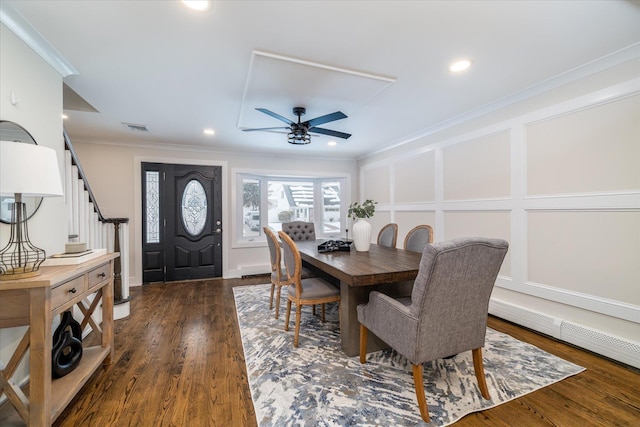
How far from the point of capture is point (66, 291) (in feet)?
4.95

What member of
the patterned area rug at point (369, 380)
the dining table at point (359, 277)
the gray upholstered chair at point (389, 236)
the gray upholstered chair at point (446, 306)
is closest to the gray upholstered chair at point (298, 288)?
the dining table at point (359, 277)

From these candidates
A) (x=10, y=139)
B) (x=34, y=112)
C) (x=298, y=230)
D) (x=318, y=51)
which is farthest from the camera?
(x=298, y=230)

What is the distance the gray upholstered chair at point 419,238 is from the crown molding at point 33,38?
3502 mm

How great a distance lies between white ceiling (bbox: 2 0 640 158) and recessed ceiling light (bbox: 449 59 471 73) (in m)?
0.06

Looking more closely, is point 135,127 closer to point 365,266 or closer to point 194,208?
point 194,208

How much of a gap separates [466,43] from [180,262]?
16.2 ft

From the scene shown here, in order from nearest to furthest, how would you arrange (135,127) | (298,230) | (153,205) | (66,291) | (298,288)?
(66,291), (298,288), (135,127), (298,230), (153,205)

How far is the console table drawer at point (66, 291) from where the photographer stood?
1.39 metres

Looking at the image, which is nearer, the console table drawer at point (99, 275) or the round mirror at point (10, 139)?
the round mirror at point (10, 139)

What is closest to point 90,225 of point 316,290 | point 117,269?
point 117,269

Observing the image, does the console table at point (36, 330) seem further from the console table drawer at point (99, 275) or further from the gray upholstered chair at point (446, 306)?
the gray upholstered chair at point (446, 306)

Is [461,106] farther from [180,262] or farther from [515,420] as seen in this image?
[180,262]

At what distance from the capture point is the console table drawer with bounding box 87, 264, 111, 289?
1810 mm

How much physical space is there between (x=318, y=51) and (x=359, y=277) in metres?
1.71
